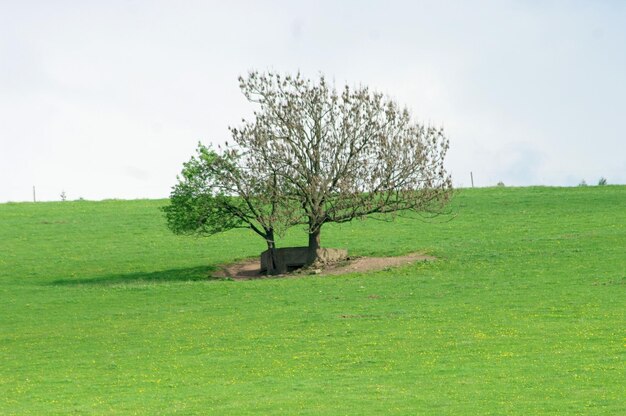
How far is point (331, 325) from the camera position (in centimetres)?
3981

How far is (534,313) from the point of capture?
132 feet

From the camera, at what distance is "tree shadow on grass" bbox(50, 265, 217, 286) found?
2141 inches

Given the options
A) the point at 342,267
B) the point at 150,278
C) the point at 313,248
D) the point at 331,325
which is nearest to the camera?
the point at 331,325

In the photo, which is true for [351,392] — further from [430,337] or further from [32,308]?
[32,308]

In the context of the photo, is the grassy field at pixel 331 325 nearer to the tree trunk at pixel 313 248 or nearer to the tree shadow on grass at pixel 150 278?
the tree shadow on grass at pixel 150 278

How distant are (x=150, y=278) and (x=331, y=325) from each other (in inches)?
723

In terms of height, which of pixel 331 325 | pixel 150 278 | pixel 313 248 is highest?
pixel 313 248

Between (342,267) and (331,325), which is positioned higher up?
(342,267)

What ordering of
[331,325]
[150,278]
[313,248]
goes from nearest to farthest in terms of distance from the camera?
[331,325] → [150,278] → [313,248]

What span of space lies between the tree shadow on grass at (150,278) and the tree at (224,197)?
2306 mm

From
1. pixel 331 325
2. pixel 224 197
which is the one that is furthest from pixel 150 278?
pixel 331 325

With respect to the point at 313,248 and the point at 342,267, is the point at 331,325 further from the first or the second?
the point at 313,248

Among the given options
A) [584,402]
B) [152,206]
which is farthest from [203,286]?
[152,206]

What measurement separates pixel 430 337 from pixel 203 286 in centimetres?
1737
